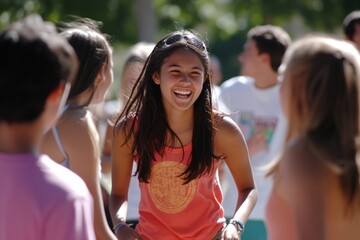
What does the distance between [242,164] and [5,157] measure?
1.97 m

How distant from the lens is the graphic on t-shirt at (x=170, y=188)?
4504 mm

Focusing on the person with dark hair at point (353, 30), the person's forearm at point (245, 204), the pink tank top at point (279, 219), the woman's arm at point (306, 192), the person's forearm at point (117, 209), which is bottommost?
the person's forearm at point (117, 209)

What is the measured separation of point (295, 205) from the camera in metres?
2.98

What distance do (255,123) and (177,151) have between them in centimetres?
300

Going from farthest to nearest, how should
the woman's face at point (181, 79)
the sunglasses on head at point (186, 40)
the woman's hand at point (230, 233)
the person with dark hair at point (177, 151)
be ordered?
the sunglasses on head at point (186, 40), the woman's face at point (181, 79), the person with dark hair at point (177, 151), the woman's hand at point (230, 233)

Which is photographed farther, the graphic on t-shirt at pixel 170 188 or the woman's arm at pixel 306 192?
the graphic on t-shirt at pixel 170 188

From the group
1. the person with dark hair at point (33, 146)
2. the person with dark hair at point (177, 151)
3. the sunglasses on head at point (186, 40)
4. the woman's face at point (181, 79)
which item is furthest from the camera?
the sunglasses on head at point (186, 40)

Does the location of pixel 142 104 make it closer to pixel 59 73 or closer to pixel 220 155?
pixel 220 155

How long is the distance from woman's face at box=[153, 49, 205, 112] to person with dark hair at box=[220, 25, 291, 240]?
253 cm

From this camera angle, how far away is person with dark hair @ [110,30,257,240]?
14.7 ft

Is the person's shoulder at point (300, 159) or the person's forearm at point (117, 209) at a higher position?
the person's shoulder at point (300, 159)

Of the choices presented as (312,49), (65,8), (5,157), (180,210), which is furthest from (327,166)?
(65,8)

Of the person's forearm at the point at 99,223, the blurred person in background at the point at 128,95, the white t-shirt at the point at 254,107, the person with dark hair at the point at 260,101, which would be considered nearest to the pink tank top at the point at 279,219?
the person's forearm at the point at 99,223

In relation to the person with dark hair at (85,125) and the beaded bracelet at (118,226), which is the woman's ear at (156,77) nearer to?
A: the person with dark hair at (85,125)
